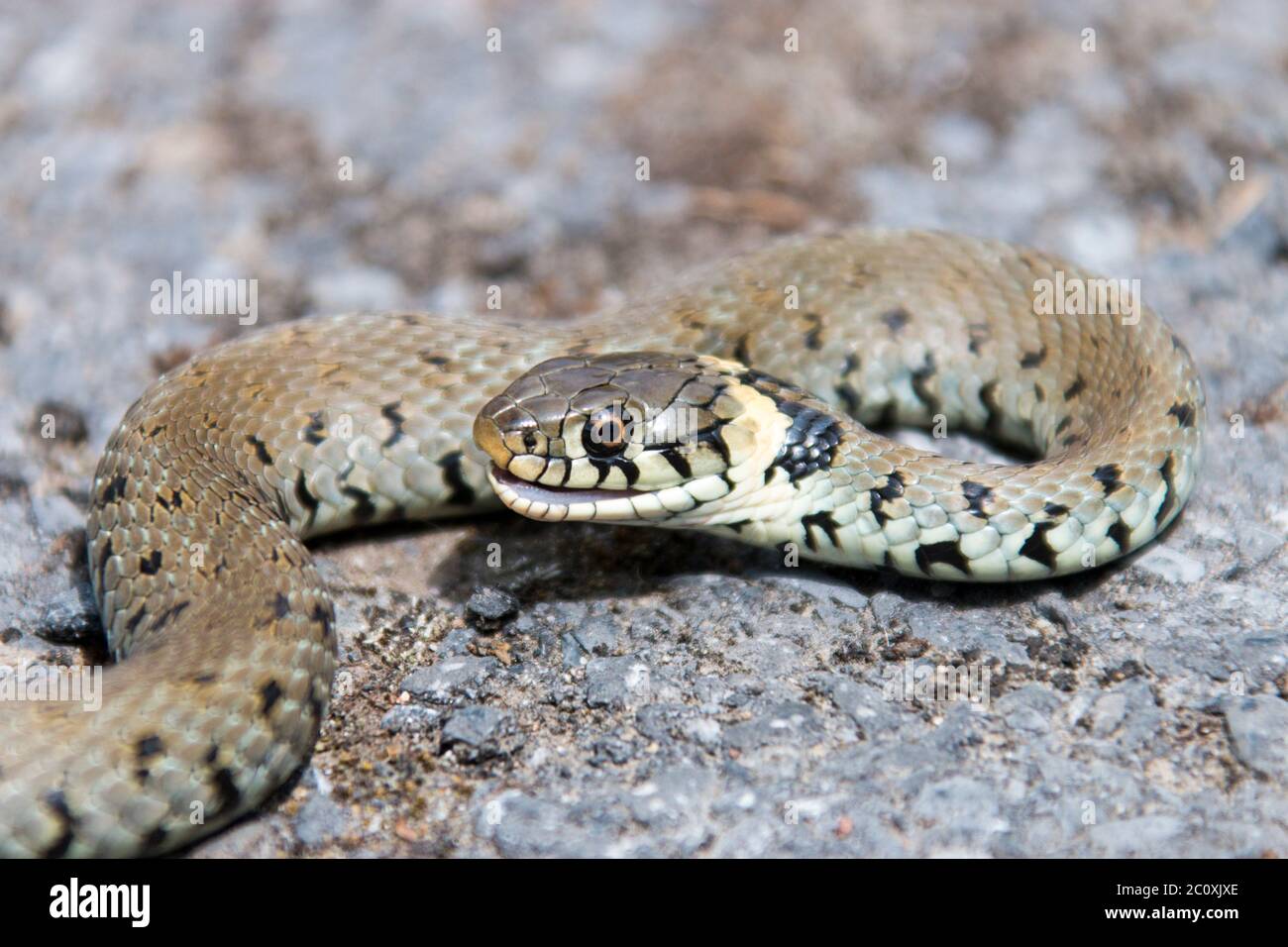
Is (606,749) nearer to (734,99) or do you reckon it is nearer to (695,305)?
(695,305)

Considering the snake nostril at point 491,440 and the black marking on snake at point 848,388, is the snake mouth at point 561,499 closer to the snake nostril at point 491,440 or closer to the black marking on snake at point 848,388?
the snake nostril at point 491,440

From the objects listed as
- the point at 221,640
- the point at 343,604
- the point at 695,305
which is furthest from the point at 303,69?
the point at 221,640

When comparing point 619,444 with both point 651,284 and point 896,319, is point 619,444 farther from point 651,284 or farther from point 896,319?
point 651,284

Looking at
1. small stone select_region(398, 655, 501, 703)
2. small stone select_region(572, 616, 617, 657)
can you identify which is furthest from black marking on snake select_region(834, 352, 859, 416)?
small stone select_region(398, 655, 501, 703)

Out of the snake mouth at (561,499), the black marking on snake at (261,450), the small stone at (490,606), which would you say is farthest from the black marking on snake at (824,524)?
the black marking on snake at (261,450)

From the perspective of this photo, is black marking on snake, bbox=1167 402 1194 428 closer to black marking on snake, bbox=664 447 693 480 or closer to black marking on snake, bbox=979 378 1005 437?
black marking on snake, bbox=979 378 1005 437

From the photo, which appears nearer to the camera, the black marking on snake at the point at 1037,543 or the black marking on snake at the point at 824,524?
the black marking on snake at the point at 1037,543
